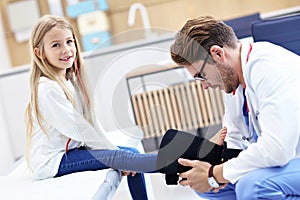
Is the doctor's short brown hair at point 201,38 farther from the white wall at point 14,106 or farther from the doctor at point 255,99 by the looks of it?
the white wall at point 14,106

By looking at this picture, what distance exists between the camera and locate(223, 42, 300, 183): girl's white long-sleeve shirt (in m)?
1.33

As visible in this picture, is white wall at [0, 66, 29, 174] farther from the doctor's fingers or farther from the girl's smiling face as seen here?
the doctor's fingers

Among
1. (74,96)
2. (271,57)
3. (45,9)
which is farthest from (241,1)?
(271,57)

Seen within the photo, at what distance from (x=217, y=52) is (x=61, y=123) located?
2.30 feet

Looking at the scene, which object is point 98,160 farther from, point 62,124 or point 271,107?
point 271,107

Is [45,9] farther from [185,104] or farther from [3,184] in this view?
[3,184]

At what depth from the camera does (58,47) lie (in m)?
2.00

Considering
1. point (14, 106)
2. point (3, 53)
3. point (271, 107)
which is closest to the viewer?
point (271, 107)

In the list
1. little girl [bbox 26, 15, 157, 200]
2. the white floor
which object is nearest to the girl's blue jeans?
little girl [bbox 26, 15, 157, 200]

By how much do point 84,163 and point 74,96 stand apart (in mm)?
263

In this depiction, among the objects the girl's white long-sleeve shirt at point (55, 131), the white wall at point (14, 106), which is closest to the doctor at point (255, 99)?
the girl's white long-sleeve shirt at point (55, 131)

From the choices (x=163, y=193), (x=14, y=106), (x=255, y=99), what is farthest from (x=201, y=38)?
(x=14, y=106)

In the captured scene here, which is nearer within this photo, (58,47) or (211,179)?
(211,179)

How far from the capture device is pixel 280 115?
1323 millimetres
